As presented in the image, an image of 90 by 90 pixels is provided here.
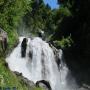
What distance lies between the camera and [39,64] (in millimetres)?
33375

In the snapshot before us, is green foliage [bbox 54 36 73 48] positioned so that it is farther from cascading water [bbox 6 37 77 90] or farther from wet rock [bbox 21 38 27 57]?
wet rock [bbox 21 38 27 57]

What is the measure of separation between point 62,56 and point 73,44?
4.92 metres

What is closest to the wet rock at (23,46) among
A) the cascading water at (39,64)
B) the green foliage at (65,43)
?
the cascading water at (39,64)

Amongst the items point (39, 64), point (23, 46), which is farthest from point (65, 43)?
point (39, 64)

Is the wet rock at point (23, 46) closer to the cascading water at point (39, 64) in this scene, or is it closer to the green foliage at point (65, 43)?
the cascading water at point (39, 64)

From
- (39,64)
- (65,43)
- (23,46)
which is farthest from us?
(65,43)

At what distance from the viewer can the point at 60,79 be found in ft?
115

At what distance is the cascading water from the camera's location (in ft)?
107

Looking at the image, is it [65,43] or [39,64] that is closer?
[39,64]

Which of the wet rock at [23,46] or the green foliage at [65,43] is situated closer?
the wet rock at [23,46]

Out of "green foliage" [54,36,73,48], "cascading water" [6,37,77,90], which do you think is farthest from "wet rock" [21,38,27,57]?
"green foliage" [54,36,73,48]

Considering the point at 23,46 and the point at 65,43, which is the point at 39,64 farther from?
the point at 65,43

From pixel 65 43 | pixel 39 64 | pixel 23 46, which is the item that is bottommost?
pixel 39 64

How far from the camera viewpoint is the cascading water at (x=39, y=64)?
107 feet
